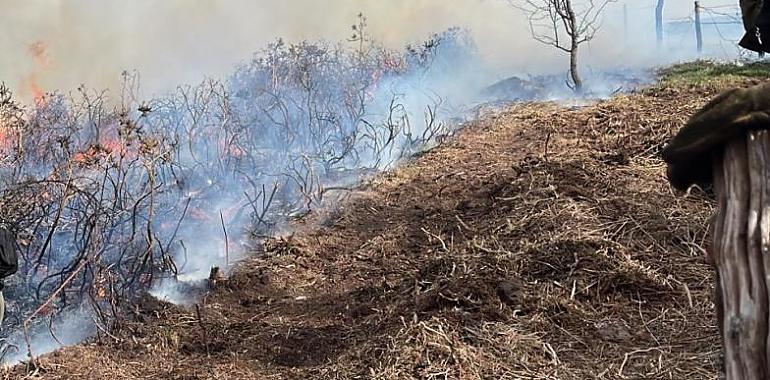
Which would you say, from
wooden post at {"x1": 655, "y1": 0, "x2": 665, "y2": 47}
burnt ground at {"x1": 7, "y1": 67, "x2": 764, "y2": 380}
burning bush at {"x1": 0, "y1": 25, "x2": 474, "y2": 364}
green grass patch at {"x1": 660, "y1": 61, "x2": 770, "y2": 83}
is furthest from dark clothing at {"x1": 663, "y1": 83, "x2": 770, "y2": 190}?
wooden post at {"x1": 655, "y1": 0, "x2": 665, "y2": 47}

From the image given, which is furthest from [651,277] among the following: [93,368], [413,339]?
[93,368]

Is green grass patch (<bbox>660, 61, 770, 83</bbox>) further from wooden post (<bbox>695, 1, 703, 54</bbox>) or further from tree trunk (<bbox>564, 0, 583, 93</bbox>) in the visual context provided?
wooden post (<bbox>695, 1, 703, 54</bbox>)

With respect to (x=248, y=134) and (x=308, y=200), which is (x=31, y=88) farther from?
(x=308, y=200)

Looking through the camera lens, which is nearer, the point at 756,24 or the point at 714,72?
the point at 756,24

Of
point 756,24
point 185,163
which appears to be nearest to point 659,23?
point 185,163

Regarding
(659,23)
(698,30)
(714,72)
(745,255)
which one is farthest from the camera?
(659,23)

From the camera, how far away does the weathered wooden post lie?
4.58 feet

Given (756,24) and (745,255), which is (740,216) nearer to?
(745,255)

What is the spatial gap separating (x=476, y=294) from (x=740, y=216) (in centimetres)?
332

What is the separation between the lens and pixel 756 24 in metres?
2.11

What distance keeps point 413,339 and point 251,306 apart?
1.93m

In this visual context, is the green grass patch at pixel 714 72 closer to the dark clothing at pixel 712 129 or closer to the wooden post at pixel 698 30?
the wooden post at pixel 698 30

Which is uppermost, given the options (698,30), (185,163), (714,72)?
(698,30)

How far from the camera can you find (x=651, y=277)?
4734 mm
